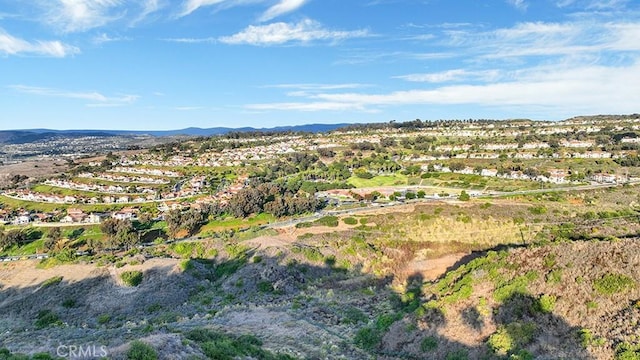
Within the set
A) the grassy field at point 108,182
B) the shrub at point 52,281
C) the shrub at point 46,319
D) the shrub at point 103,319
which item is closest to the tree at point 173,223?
the shrub at point 52,281

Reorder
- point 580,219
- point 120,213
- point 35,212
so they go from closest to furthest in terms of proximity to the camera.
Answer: point 580,219, point 120,213, point 35,212

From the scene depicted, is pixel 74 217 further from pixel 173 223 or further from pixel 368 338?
pixel 368 338

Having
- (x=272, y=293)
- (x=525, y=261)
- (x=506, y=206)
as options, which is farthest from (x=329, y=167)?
(x=525, y=261)

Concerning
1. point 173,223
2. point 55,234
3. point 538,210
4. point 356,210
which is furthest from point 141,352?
point 55,234

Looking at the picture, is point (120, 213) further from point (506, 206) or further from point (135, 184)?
point (506, 206)

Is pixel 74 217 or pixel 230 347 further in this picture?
pixel 74 217

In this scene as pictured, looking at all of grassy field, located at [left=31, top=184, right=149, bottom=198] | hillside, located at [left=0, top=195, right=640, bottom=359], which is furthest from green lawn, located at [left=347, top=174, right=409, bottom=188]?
grassy field, located at [left=31, top=184, right=149, bottom=198]

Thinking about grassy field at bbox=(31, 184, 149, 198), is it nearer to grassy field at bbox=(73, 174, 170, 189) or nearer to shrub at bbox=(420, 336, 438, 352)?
grassy field at bbox=(73, 174, 170, 189)
